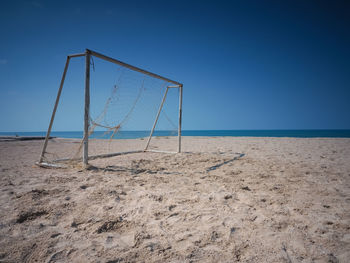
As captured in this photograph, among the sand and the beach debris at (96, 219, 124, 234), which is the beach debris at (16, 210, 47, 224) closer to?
the sand

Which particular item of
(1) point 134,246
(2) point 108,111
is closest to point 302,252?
(1) point 134,246

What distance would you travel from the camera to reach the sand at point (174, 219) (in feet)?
4.61

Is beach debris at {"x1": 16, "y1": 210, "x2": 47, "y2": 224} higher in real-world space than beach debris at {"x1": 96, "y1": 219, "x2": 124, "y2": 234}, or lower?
higher

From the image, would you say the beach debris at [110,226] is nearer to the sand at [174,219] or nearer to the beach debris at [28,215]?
the sand at [174,219]

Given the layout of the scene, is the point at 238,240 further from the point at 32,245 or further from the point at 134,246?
the point at 32,245

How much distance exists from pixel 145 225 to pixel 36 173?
3.09 m

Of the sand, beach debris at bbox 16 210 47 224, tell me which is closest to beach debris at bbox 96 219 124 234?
the sand

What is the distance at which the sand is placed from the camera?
1.41m

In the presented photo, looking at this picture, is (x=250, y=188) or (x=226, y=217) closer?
(x=226, y=217)

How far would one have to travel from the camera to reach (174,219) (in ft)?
6.23

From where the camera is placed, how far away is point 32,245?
1.47m

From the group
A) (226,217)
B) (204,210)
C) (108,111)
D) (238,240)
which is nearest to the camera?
(238,240)

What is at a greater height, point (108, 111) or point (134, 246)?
point (108, 111)

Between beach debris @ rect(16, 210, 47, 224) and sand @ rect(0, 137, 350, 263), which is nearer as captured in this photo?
sand @ rect(0, 137, 350, 263)
